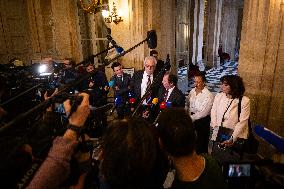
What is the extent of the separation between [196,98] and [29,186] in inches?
135

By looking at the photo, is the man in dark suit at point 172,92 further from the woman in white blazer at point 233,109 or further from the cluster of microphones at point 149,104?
the woman in white blazer at point 233,109

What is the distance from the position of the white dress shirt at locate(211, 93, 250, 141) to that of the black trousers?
1.19 feet

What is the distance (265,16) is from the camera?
3.98 m

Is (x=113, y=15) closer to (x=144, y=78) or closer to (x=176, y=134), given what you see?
(x=144, y=78)

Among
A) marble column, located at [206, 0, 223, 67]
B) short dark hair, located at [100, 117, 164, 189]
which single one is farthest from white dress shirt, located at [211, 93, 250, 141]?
marble column, located at [206, 0, 223, 67]

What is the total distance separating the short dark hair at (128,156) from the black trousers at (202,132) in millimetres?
2990

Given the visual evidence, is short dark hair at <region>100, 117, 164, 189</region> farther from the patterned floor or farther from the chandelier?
the patterned floor

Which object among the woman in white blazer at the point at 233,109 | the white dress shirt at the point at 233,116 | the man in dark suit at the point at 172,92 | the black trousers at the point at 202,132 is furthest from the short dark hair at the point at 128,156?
the black trousers at the point at 202,132

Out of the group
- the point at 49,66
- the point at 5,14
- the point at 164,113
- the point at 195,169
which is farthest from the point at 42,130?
the point at 5,14

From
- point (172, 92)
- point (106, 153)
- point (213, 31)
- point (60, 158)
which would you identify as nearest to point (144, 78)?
point (172, 92)

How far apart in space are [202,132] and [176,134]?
2.93 m

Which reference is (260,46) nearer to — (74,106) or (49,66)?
(74,106)

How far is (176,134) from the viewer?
142cm

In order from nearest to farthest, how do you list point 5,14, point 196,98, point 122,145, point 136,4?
point 122,145 → point 196,98 → point 136,4 → point 5,14
